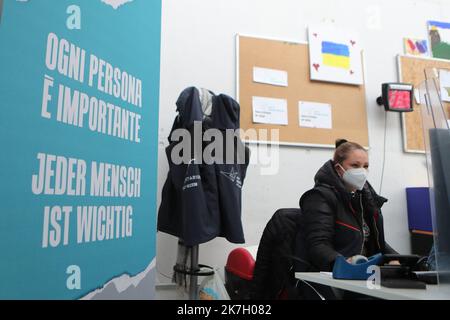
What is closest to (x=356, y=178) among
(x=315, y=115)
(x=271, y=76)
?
(x=315, y=115)

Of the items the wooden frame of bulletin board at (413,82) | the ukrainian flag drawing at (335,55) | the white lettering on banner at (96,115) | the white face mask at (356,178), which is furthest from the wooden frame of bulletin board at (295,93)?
the white lettering on banner at (96,115)

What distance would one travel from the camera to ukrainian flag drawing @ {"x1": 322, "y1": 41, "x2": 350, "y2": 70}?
7.80 feet

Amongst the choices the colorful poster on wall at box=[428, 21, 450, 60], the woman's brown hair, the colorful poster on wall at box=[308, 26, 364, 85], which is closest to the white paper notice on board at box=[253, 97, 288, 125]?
the colorful poster on wall at box=[308, 26, 364, 85]

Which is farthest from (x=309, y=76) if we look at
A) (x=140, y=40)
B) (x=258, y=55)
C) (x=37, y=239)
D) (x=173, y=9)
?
(x=37, y=239)

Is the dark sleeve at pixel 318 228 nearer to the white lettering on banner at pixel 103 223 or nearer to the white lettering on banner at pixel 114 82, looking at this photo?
the white lettering on banner at pixel 103 223

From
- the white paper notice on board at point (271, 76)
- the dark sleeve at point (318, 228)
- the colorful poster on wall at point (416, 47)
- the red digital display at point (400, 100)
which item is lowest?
the dark sleeve at point (318, 228)

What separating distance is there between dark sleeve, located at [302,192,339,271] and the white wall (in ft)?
2.48

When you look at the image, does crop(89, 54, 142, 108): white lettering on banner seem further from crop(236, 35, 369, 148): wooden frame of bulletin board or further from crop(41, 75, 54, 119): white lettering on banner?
crop(236, 35, 369, 148): wooden frame of bulletin board

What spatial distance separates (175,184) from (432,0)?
2549 millimetres

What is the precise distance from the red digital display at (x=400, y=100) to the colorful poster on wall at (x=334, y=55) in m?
0.22

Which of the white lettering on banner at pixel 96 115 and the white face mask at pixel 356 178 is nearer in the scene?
the white lettering on banner at pixel 96 115

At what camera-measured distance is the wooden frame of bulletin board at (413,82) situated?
245cm

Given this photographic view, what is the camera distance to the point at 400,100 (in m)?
2.36

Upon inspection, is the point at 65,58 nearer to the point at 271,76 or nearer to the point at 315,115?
the point at 271,76
